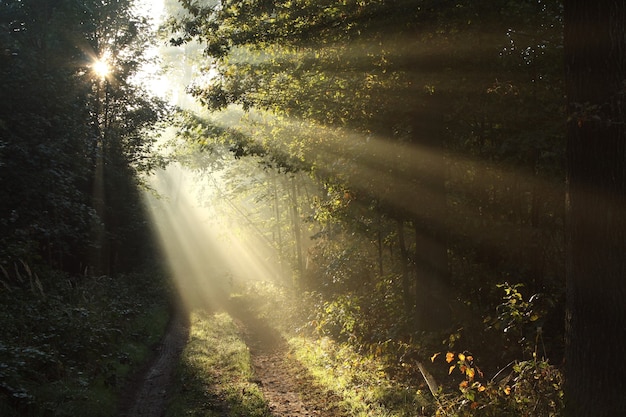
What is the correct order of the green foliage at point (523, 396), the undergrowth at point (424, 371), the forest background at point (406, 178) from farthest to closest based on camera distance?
the forest background at point (406, 178) → the undergrowth at point (424, 371) → the green foliage at point (523, 396)

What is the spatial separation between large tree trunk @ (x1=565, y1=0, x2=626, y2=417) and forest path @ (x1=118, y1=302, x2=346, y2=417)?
17.6ft

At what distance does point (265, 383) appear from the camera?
12922mm

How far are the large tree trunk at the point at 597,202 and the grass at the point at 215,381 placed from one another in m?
6.05

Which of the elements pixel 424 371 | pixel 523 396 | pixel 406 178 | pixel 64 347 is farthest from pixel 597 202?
pixel 64 347

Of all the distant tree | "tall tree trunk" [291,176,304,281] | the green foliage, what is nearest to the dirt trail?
the distant tree

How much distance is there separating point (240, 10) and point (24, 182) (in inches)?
395

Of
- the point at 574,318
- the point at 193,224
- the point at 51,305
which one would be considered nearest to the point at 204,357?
the point at 51,305

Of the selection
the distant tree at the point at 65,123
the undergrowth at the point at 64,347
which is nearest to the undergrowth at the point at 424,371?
the undergrowth at the point at 64,347

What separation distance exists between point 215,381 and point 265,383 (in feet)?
4.42

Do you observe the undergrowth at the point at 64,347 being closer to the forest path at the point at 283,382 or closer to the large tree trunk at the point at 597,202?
the forest path at the point at 283,382

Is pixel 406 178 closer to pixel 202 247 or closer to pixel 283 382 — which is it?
pixel 283 382

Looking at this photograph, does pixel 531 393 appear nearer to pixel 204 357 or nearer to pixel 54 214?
pixel 204 357

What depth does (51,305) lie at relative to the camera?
13.6 meters

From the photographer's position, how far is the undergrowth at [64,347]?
8930mm
